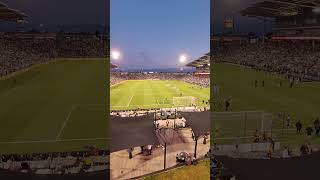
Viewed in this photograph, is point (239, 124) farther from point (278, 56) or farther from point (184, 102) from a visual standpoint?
point (278, 56)

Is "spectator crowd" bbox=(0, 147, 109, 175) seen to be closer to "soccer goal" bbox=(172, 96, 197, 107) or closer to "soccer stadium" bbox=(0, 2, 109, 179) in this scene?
"soccer stadium" bbox=(0, 2, 109, 179)

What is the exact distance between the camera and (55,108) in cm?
1984

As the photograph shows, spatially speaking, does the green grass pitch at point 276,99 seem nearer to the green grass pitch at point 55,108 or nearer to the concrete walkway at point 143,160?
the concrete walkway at point 143,160

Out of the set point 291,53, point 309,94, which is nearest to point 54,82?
point 309,94

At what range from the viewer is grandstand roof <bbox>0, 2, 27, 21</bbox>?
67.6ft

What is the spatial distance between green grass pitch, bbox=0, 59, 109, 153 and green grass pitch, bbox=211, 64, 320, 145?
6.34 meters

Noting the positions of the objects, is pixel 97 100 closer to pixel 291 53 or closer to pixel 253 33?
pixel 291 53

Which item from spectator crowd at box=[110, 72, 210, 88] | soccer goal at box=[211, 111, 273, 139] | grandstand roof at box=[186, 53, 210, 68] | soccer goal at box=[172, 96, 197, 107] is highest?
grandstand roof at box=[186, 53, 210, 68]

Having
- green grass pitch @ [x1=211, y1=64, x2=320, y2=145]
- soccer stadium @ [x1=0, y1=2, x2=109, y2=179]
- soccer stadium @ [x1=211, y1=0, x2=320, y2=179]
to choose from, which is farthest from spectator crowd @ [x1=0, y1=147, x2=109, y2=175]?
green grass pitch @ [x1=211, y1=64, x2=320, y2=145]

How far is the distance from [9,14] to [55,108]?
743cm

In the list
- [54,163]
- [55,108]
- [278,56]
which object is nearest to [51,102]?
[55,108]

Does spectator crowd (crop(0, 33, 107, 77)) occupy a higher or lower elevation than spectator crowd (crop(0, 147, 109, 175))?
higher

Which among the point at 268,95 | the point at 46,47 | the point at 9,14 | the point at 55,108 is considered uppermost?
the point at 9,14

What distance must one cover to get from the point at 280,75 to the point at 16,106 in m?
20.7
